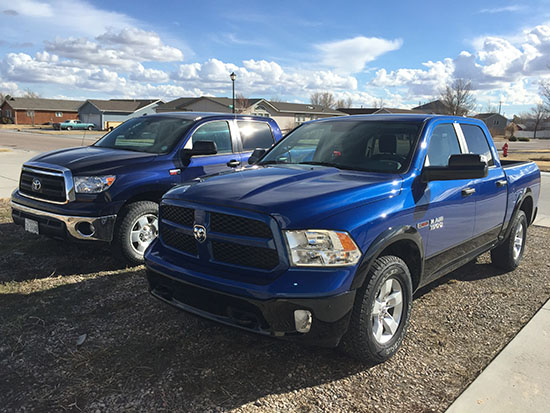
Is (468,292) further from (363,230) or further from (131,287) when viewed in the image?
(131,287)

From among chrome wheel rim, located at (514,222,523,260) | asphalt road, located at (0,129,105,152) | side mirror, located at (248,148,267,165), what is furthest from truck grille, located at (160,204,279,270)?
asphalt road, located at (0,129,105,152)

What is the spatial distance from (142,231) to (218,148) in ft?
5.42

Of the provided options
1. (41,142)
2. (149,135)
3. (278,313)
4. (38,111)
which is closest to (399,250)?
(278,313)

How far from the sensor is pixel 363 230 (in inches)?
117

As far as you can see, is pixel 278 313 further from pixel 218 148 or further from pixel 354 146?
pixel 218 148

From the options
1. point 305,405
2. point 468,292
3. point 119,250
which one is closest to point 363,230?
point 305,405

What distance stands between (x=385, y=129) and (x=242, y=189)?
5.42 feet

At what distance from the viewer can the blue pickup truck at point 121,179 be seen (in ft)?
16.1

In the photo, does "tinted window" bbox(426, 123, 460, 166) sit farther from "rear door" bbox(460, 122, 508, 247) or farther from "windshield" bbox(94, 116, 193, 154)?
"windshield" bbox(94, 116, 193, 154)

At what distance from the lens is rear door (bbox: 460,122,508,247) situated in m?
4.44

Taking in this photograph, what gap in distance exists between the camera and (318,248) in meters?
2.83

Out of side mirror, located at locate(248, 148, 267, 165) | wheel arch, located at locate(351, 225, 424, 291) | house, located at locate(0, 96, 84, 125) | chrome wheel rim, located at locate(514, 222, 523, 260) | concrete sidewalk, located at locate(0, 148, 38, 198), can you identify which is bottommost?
concrete sidewalk, located at locate(0, 148, 38, 198)

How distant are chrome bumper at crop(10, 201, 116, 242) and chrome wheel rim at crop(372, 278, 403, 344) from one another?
310 cm

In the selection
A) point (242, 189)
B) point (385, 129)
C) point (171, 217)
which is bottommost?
point (171, 217)
